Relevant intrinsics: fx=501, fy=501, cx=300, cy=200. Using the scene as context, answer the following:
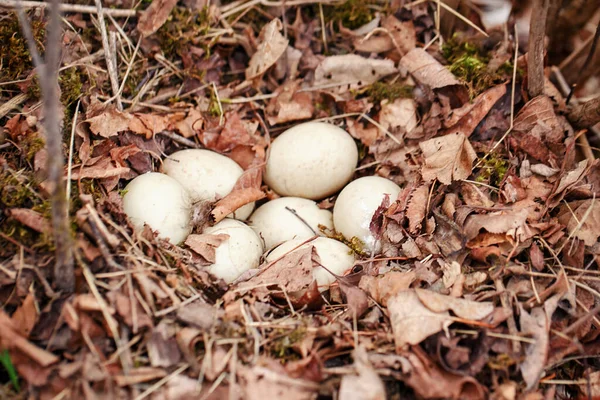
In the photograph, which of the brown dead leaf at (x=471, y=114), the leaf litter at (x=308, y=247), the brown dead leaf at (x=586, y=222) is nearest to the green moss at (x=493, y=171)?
the leaf litter at (x=308, y=247)

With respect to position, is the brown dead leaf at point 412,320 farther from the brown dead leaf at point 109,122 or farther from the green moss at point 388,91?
the brown dead leaf at point 109,122

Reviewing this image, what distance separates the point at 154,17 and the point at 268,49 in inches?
24.7

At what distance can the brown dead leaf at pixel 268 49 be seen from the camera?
9.21ft

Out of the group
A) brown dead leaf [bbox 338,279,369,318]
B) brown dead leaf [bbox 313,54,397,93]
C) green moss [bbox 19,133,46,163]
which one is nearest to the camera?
brown dead leaf [bbox 338,279,369,318]

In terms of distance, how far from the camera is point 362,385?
1625 millimetres

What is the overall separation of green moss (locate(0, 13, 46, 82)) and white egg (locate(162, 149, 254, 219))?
76 centimetres

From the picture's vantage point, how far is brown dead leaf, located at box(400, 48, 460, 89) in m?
2.63

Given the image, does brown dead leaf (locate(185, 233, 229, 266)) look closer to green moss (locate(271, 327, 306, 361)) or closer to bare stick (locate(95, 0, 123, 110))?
green moss (locate(271, 327, 306, 361))

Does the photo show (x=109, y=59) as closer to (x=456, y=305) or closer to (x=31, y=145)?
(x=31, y=145)

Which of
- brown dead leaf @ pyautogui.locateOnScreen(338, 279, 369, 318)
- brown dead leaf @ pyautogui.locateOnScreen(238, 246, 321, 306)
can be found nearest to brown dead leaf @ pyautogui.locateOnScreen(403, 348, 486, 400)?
brown dead leaf @ pyautogui.locateOnScreen(338, 279, 369, 318)

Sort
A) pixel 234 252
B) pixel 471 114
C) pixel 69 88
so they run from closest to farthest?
pixel 234 252 → pixel 69 88 → pixel 471 114

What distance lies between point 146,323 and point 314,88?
1.69 metres

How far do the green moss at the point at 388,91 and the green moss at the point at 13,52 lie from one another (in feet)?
5.68

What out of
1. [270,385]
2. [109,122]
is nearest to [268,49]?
[109,122]
